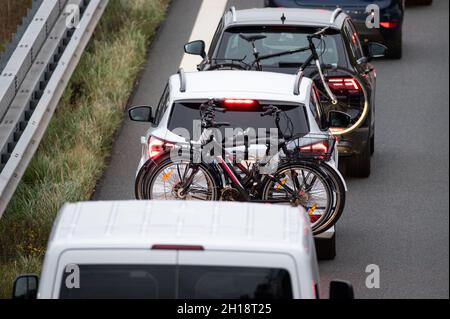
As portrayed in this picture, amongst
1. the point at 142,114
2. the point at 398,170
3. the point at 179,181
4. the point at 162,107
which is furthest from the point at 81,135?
the point at 179,181

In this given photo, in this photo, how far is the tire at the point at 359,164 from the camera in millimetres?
18281

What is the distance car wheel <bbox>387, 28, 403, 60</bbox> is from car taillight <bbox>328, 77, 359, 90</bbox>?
21.0 ft

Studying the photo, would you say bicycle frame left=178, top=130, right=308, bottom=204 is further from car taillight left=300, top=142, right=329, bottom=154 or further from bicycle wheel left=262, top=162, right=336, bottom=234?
car taillight left=300, top=142, right=329, bottom=154

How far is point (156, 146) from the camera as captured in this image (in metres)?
14.8

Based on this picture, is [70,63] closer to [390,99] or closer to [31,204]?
[31,204]

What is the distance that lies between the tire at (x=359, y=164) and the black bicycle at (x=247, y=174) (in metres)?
3.55

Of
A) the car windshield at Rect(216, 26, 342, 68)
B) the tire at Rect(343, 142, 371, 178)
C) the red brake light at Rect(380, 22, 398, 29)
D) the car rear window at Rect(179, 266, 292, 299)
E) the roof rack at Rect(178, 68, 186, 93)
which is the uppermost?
the car rear window at Rect(179, 266, 292, 299)

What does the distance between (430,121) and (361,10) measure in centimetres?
255

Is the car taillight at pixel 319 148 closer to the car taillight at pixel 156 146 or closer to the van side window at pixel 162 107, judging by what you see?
the car taillight at pixel 156 146

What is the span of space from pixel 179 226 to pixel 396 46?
1543 centimetres

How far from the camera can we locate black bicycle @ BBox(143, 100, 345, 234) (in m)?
14.5

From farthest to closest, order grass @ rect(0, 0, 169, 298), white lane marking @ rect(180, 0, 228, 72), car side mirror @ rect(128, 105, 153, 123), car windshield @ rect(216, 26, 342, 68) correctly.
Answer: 1. white lane marking @ rect(180, 0, 228, 72)
2. car windshield @ rect(216, 26, 342, 68)
3. car side mirror @ rect(128, 105, 153, 123)
4. grass @ rect(0, 0, 169, 298)

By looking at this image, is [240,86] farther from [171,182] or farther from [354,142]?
[354,142]

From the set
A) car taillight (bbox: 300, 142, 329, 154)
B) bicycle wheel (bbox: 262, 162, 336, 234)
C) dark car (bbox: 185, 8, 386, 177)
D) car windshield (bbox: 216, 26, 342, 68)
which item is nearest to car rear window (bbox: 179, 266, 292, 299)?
bicycle wheel (bbox: 262, 162, 336, 234)
